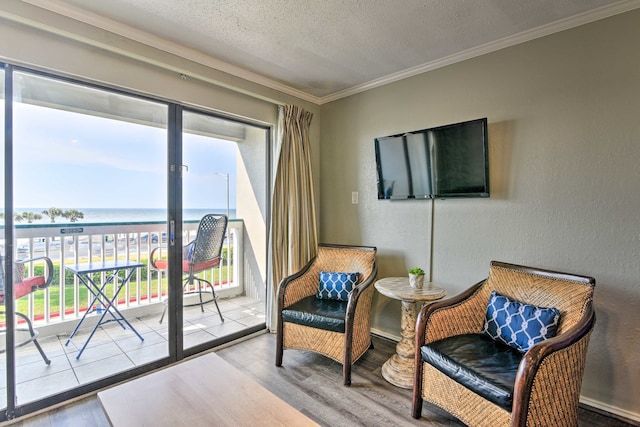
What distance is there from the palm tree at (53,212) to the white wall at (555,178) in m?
2.62

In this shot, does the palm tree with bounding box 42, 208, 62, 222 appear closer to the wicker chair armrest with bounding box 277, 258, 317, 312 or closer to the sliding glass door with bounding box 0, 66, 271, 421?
the sliding glass door with bounding box 0, 66, 271, 421

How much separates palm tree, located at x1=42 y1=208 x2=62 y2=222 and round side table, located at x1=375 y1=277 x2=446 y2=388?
234cm

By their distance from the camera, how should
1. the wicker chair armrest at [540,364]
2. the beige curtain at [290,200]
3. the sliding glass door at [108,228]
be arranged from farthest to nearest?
1. the beige curtain at [290,200]
2. the sliding glass door at [108,228]
3. the wicker chair armrest at [540,364]

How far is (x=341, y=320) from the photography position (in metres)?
2.28

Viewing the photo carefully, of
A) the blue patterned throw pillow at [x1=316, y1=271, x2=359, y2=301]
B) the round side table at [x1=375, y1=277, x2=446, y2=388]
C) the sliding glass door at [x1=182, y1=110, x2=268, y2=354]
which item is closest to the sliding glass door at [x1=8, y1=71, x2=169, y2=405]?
the sliding glass door at [x1=182, y1=110, x2=268, y2=354]

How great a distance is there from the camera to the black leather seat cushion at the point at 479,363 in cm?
147

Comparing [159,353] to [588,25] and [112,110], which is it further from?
[588,25]

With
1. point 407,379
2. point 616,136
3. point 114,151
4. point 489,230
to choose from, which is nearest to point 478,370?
point 407,379

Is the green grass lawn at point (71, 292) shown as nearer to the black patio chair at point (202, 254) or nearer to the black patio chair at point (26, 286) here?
the black patio chair at point (26, 286)

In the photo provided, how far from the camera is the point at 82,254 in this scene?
8.41ft

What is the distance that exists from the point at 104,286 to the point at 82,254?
321 millimetres

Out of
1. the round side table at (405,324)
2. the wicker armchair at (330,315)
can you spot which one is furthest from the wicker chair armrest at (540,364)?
the wicker armchair at (330,315)

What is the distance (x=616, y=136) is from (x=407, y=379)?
6.74 feet

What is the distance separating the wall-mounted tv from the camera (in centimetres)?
237
